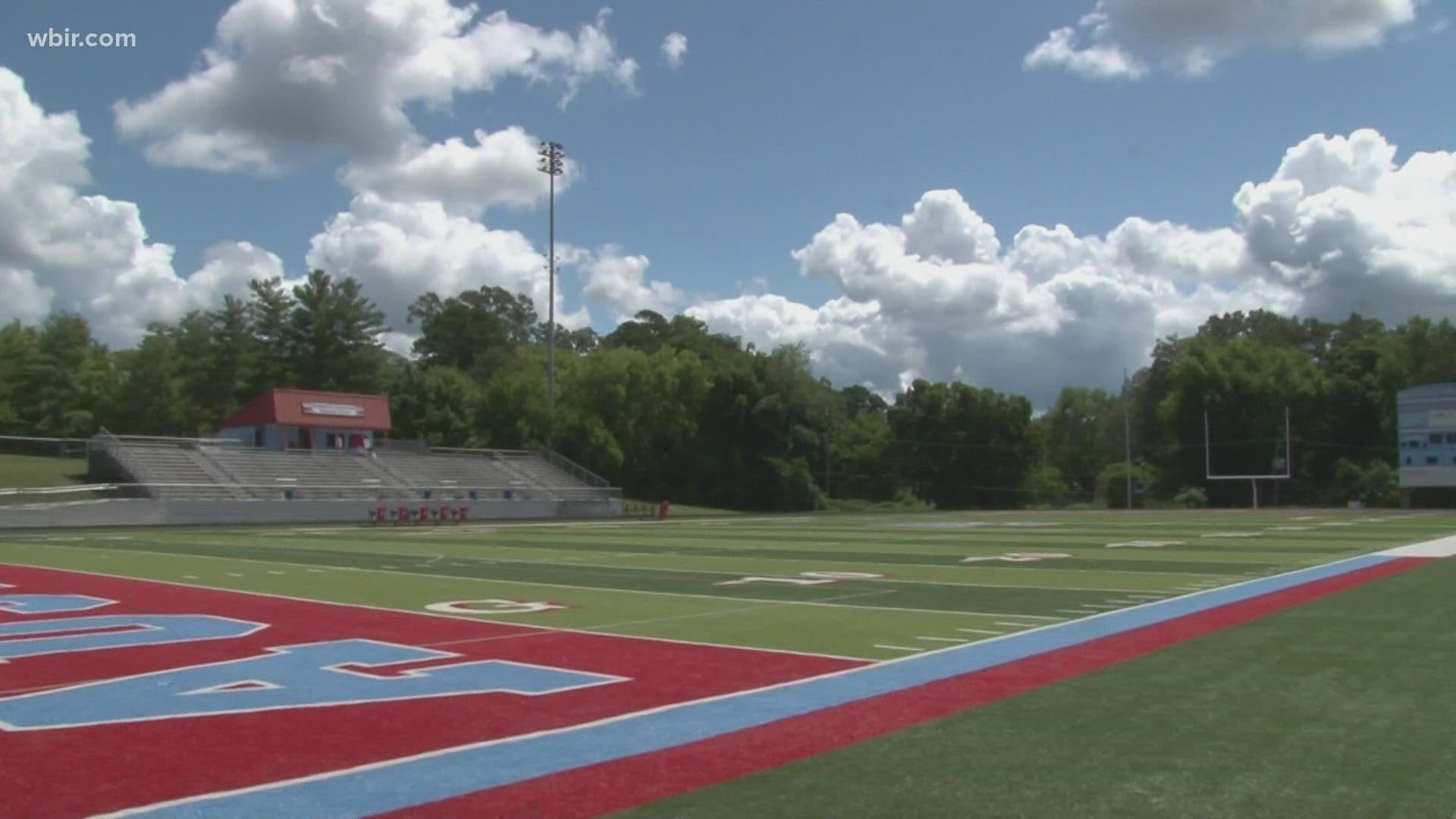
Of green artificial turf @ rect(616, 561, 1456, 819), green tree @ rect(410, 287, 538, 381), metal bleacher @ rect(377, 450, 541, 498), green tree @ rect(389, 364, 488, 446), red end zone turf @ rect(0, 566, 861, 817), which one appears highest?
green tree @ rect(410, 287, 538, 381)

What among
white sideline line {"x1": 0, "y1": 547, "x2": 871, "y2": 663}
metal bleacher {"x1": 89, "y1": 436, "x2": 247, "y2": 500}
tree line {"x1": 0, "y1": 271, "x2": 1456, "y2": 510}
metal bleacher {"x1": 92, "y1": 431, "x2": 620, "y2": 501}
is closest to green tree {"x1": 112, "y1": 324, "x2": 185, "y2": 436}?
tree line {"x1": 0, "y1": 271, "x2": 1456, "y2": 510}

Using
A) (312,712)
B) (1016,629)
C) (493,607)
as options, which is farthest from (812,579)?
(312,712)

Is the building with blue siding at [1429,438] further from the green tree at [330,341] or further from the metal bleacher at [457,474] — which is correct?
the green tree at [330,341]

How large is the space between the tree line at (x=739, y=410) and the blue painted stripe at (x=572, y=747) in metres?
69.0

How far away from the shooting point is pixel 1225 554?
26000mm

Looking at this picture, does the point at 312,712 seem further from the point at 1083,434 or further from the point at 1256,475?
the point at 1083,434

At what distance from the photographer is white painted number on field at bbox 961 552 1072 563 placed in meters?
24.7

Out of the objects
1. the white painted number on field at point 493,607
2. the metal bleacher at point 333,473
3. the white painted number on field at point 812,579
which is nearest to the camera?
the white painted number on field at point 493,607

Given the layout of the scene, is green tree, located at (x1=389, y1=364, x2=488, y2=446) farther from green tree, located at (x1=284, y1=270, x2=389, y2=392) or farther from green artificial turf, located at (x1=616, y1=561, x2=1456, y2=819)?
green artificial turf, located at (x1=616, y1=561, x2=1456, y2=819)

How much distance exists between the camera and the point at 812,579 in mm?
20609

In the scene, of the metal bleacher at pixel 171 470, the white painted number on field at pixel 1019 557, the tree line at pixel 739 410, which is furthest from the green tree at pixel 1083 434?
the white painted number on field at pixel 1019 557

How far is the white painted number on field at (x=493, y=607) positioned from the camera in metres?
16.0

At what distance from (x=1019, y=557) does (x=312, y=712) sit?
1915cm

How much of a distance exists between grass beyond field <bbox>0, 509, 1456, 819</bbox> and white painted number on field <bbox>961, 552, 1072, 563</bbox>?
20 cm
